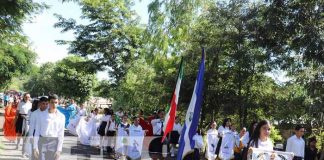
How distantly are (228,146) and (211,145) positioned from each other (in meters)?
1.72

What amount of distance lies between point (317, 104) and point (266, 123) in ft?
20.2

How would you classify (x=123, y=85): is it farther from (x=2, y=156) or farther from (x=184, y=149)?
(x=184, y=149)

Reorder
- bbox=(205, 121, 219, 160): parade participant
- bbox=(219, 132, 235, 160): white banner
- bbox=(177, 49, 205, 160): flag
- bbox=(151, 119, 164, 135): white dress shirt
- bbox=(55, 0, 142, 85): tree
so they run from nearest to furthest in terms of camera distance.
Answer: bbox=(177, 49, 205, 160): flag → bbox=(219, 132, 235, 160): white banner → bbox=(151, 119, 164, 135): white dress shirt → bbox=(205, 121, 219, 160): parade participant → bbox=(55, 0, 142, 85): tree

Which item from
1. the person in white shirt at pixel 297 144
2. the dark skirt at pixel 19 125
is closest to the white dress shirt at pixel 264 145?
the person in white shirt at pixel 297 144

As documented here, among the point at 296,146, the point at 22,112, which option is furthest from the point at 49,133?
the point at 22,112

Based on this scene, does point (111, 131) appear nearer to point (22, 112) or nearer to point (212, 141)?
point (212, 141)

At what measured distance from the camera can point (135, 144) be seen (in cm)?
1438

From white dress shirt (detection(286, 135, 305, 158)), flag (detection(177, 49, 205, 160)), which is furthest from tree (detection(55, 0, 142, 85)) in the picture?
flag (detection(177, 49, 205, 160))

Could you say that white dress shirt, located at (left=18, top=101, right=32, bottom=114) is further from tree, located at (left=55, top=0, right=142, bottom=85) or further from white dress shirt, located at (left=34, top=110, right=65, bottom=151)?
tree, located at (left=55, top=0, right=142, bottom=85)

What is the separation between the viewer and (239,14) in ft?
58.7

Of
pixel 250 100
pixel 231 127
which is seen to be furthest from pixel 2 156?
pixel 250 100

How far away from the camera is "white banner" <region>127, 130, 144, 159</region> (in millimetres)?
14211

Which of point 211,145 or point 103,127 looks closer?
point 211,145

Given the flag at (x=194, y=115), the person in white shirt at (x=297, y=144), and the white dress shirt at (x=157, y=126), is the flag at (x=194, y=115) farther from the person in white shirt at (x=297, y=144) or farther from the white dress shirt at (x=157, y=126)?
the white dress shirt at (x=157, y=126)
